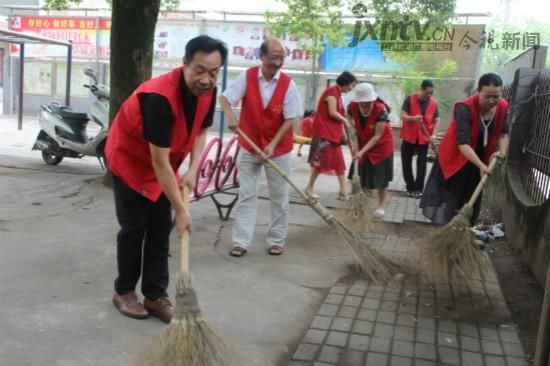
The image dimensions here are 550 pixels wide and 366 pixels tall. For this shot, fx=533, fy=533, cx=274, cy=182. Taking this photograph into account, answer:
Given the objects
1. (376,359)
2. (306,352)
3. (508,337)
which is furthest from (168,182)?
(508,337)

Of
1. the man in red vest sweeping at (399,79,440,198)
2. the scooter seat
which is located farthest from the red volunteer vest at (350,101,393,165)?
the scooter seat

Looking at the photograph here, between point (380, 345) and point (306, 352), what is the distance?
0.42 m

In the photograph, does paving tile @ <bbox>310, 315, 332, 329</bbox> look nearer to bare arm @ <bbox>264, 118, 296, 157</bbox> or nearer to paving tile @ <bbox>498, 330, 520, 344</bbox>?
paving tile @ <bbox>498, 330, 520, 344</bbox>

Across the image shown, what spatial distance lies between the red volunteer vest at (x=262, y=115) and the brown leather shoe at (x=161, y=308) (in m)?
1.52

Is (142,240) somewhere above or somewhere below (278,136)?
below

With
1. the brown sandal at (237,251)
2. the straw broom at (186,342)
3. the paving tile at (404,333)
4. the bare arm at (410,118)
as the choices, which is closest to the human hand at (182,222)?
the straw broom at (186,342)

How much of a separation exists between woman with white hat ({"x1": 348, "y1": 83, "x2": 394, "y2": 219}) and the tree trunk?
7.73ft

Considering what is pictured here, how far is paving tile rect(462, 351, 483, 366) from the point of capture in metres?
2.68

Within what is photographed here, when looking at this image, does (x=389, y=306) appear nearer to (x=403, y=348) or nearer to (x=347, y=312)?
(x=347, y=312)

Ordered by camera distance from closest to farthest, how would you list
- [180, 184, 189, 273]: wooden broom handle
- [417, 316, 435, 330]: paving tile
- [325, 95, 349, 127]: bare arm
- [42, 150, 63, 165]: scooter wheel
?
[180, 184, 189, 273]: wooden broom handle → [417, 316, 435, 330]: paving tile → [325, 95, 349, 127]: bare arm → [42, 150, 63, 165]: scooter wheel

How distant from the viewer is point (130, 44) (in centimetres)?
582

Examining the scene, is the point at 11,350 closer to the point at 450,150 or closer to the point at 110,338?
the point at 110,338

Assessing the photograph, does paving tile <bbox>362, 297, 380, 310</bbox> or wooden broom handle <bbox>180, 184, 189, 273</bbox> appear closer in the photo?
wooden broom handle <bbox>180, 184, 189, 273</bbox>

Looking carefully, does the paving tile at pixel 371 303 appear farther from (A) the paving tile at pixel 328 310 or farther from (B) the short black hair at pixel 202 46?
(B) the short black hair at pixel 202 46
